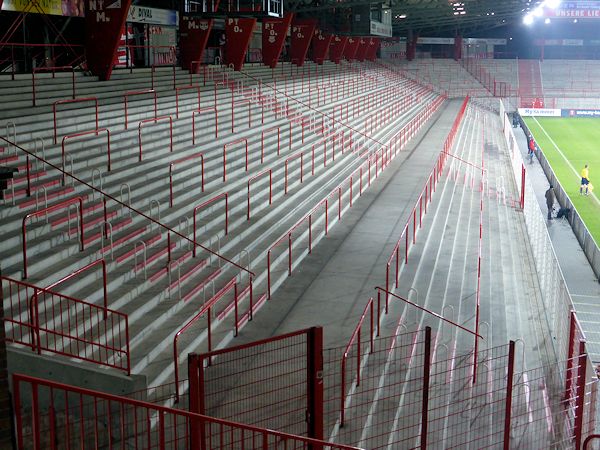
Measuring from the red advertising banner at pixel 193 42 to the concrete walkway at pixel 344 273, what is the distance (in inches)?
333

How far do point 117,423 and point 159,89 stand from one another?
17.6m

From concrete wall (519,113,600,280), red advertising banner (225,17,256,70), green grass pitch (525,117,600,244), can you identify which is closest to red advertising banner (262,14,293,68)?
red advertising banner (225,17,256,70)

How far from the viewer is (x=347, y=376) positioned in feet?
33.4

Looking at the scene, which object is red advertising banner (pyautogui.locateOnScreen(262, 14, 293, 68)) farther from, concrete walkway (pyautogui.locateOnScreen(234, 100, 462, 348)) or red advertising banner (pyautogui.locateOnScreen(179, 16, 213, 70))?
concrete walkway (pyautogui.locateOnScreen(234, 100, 462, 348))

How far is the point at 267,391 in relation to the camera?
912 centimetres

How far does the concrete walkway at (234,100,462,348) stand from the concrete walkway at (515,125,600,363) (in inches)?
151

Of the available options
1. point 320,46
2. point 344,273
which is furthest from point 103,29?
point 320,46

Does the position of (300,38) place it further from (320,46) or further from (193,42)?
(193,42)

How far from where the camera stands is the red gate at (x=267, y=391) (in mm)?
7363

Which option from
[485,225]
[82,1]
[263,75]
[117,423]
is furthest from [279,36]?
[117,423]

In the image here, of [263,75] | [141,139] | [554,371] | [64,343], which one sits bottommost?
[554,371]

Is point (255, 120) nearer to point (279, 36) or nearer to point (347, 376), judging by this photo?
point (279, 36)

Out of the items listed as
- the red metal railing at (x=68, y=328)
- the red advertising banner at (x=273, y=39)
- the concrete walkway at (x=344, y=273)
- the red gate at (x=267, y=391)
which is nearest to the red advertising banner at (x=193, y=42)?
the red advertising banner at (x=273, y=39)

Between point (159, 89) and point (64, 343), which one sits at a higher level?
point (159, 89)
